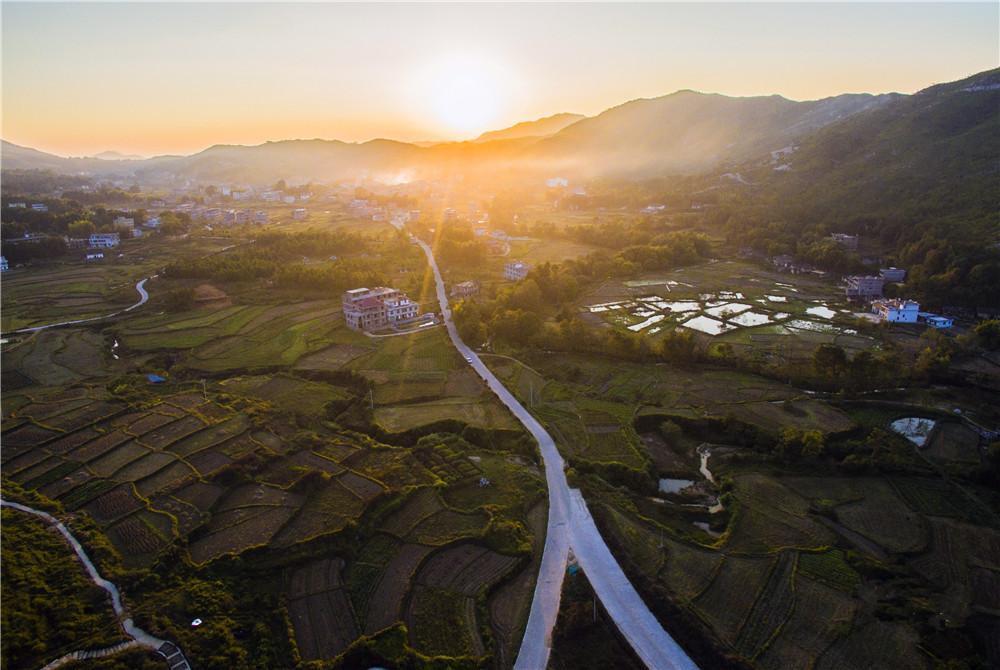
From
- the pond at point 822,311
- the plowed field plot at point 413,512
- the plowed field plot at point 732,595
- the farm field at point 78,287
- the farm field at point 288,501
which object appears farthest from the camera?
the pond at point 822,311

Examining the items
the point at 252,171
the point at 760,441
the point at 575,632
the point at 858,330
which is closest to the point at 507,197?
the point at 858,330

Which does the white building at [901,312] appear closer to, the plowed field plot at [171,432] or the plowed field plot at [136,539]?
the plowed field plot at [171,432]

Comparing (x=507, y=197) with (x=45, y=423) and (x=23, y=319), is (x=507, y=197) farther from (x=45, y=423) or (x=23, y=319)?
(x=45, y=423)

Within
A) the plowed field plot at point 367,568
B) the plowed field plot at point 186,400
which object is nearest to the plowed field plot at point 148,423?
the plowed field plot at point 186,400

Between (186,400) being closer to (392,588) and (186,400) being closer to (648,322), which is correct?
(392,588)

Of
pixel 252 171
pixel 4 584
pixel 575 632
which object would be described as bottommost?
pixel 575 632
